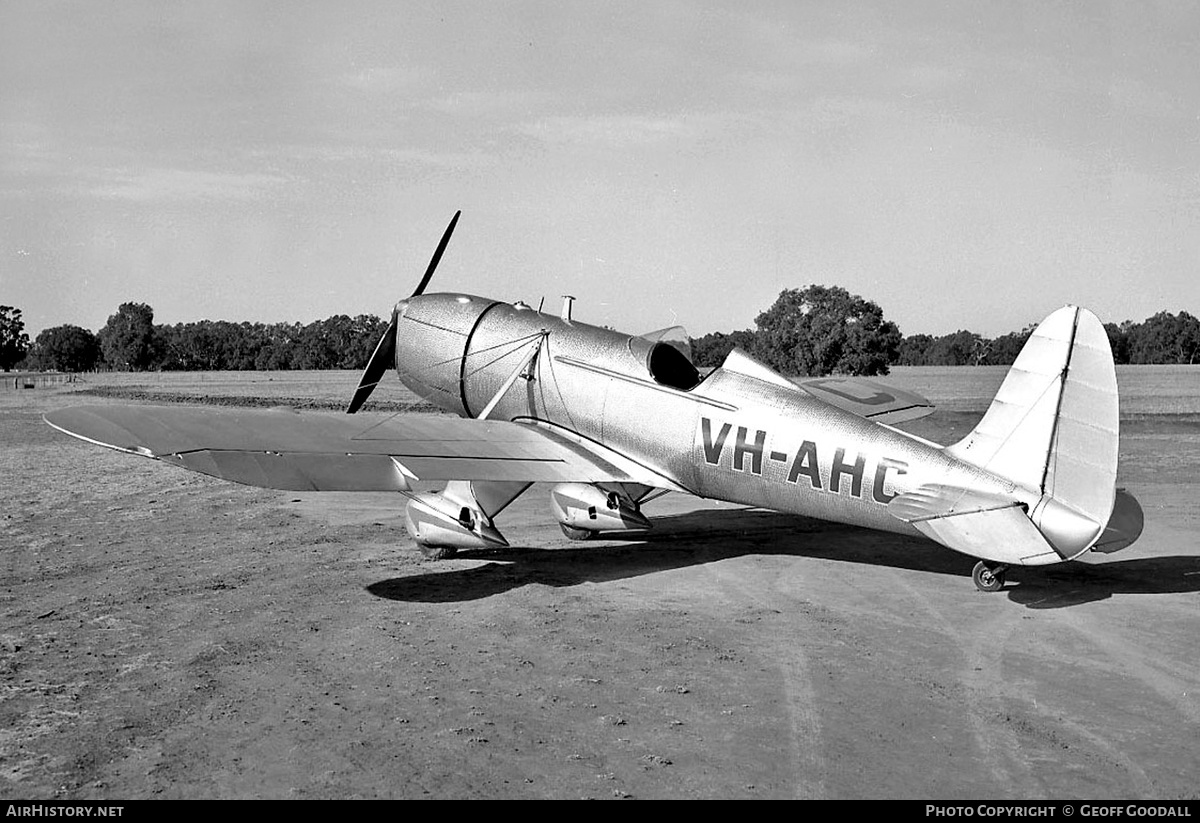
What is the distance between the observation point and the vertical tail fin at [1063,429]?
679cm

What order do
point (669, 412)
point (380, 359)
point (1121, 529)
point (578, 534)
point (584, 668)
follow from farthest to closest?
point (380, 359), point (578, 534), point (669, 412), point (1121, 529), point (584, 668)

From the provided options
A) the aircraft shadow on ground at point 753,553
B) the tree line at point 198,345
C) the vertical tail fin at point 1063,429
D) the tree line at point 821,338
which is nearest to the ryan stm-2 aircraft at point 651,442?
the vertical tail fin at point 1063,429

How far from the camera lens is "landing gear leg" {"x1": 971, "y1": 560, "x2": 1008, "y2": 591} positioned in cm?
783

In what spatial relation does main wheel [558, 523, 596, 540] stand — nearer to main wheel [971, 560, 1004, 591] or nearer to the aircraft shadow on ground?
the aircraft shadow on ground

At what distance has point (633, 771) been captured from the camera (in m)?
4.60

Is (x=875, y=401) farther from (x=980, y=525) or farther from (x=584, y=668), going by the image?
(x=584, y=668)

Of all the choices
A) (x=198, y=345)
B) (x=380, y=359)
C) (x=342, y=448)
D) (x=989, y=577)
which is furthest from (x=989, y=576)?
(x=198, y=345)

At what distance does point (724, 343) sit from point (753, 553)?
52.9 m

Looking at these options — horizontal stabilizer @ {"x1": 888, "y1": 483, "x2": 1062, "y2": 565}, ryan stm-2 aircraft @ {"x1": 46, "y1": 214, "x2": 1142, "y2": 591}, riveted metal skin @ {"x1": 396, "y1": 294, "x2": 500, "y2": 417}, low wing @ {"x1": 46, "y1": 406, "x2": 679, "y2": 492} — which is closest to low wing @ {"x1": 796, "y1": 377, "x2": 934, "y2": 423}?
ryan stm-2 aircraft @ {"x1": 46, "y1": 214, "x2": 1142, "y2": 591}

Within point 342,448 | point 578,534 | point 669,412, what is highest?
point 669,412

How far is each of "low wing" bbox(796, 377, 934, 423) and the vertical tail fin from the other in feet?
14.1

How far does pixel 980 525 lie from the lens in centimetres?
705

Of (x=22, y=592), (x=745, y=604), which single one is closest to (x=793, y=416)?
(x=745, y=604)

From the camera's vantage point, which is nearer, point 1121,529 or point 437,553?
point 1121,529
